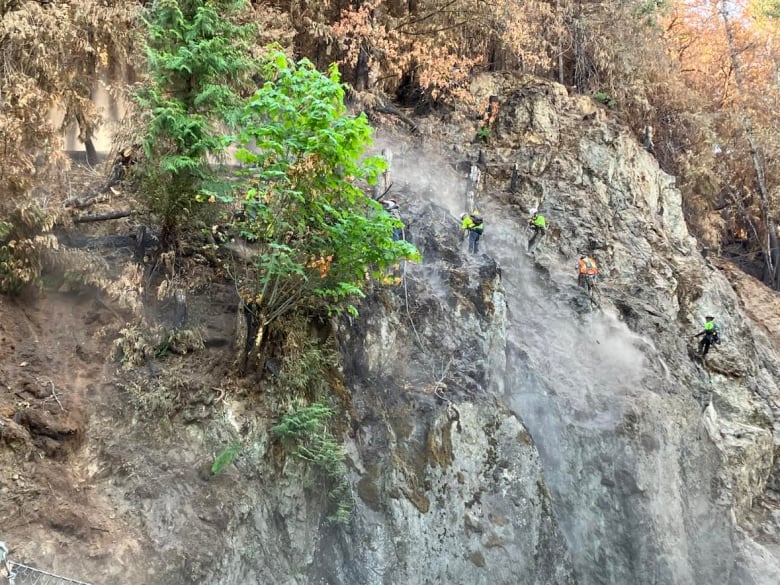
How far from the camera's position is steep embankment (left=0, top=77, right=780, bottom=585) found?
27.5 feet

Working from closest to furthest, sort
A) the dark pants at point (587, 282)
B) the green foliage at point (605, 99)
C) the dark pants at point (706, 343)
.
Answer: the dark pants at point (587, 282), the dark pants at point (706, 343), the green foliage at point (605, 99)

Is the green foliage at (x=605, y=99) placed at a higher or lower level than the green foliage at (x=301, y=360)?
higher

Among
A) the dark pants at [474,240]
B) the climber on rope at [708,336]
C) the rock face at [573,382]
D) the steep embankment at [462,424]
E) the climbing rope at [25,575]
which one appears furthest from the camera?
the climber on rope at [708,336]

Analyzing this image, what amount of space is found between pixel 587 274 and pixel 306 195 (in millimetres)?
11023

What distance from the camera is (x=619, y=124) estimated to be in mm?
24125

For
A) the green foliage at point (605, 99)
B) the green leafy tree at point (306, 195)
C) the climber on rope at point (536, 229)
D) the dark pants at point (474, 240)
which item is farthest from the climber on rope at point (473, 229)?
the green foliage at point (605, 99)

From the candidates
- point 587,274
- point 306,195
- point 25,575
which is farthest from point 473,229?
point 25,575

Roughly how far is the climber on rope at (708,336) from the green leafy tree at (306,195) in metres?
13.1

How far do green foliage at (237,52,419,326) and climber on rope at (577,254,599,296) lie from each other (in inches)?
372

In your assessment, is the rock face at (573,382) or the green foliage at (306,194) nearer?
the green foliage at (306,194)

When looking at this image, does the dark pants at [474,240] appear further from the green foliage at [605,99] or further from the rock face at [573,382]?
the green foliage at [605,99]

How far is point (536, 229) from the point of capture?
18.2 metres

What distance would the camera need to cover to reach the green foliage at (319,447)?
9398 millimetres

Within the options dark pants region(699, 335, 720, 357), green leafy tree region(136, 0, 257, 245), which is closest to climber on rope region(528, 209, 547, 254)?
dark pants region(699, 335, 720, 357)
